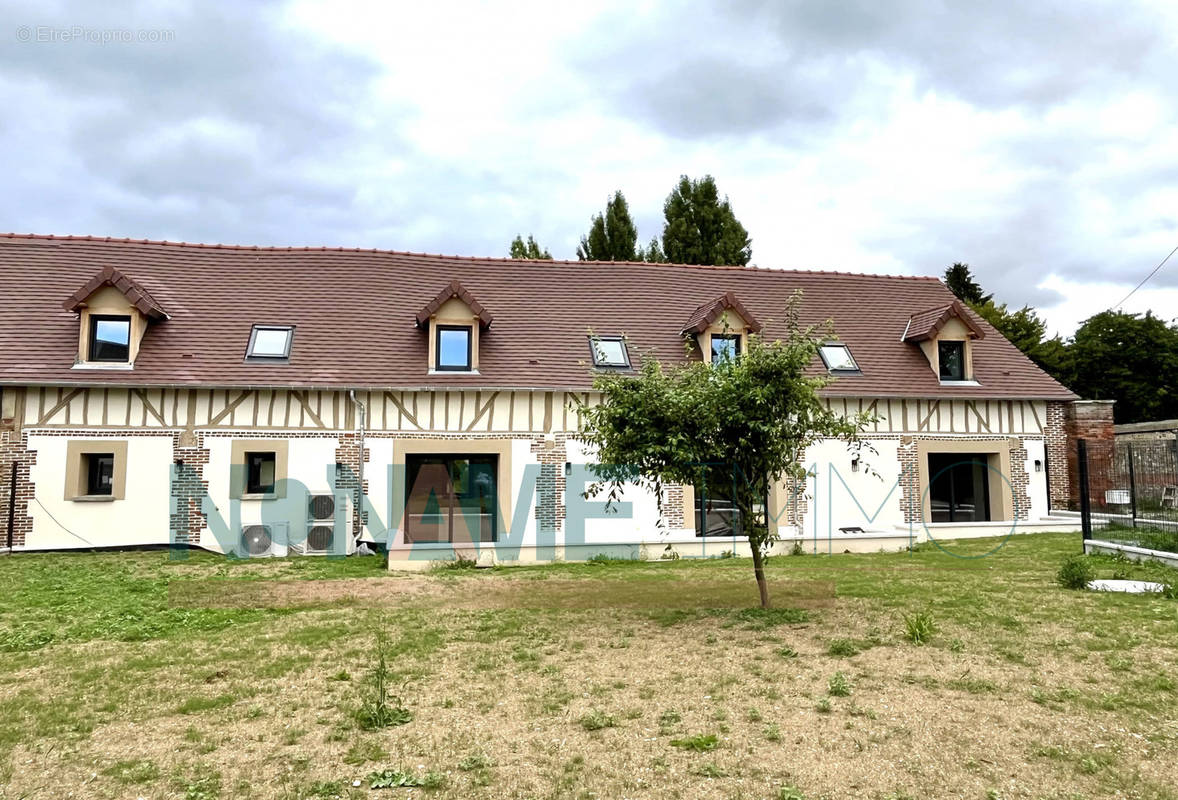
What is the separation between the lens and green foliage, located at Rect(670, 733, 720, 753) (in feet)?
13.3

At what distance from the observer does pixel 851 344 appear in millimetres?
16469

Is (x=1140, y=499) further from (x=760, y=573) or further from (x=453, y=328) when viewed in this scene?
(x=453, y=328)

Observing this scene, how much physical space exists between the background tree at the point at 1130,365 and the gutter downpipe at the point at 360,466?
1194 inches

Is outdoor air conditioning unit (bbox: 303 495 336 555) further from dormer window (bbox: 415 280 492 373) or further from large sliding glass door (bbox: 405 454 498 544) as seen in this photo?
dormer window (bbox: 415 280 492 373)

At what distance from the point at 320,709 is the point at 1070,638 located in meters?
5.76

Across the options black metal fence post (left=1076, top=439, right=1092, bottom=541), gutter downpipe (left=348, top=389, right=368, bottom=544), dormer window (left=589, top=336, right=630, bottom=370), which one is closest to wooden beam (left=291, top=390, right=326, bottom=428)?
gutter downpipe (left=348, top=389, right=368, bottom=544)

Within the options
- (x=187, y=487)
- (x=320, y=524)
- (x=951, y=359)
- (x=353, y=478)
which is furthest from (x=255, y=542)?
(x=951, y=359)

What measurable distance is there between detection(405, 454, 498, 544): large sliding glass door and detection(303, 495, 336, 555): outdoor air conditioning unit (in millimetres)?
1343

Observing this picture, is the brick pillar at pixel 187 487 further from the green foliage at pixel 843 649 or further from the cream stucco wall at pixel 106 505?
the green foliage at pixel 843 649

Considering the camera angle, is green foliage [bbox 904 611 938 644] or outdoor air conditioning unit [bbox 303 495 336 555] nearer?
green foliage [bbox 904 611 938 644]

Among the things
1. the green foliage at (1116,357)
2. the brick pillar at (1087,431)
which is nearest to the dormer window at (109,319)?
the brick pillar at (1087,431)

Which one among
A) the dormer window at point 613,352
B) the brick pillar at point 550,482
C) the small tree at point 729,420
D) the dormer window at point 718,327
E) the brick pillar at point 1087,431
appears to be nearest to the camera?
the small tree at point 729,420

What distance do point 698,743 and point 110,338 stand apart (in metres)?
13.6

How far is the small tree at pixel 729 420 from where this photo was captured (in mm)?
6820
